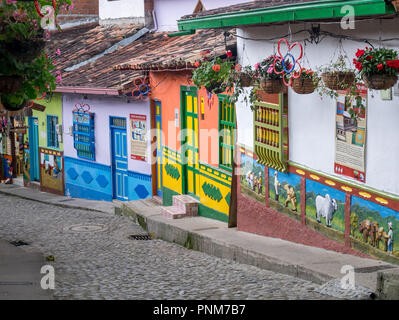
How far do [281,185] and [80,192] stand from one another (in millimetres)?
10271

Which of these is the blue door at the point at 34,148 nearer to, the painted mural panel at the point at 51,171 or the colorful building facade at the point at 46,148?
the colorful building facade at the point at 46,148

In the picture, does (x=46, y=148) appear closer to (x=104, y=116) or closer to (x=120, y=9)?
(x=104, y=116)

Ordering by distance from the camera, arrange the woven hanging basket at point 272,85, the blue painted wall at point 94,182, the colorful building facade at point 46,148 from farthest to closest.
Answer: the colorful building facade at point 46,148 → the blue painted wall at point 94,182 → the woven hanging basket at point 272,85

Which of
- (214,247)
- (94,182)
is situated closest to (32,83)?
(214,247)

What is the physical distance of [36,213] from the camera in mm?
17031

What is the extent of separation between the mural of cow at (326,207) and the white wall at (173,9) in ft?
25.0

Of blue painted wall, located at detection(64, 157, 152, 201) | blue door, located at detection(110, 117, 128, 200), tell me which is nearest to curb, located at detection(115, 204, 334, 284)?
blue painted wall, located at detection(64, 157, 152, 201)

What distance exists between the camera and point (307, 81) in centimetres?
888

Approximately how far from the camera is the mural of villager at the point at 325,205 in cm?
914

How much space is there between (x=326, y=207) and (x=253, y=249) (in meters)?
1.30

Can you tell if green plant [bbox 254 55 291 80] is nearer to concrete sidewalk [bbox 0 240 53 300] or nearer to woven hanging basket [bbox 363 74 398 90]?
woven hanging basket [bbox 363 74 398 90]

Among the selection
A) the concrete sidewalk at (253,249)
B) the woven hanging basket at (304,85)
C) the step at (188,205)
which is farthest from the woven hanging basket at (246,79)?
the step at (188,205)

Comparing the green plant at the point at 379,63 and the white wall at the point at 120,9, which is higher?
the white wall at the point at 120,9

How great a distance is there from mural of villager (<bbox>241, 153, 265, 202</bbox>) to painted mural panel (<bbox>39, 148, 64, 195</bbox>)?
989 centimetres
